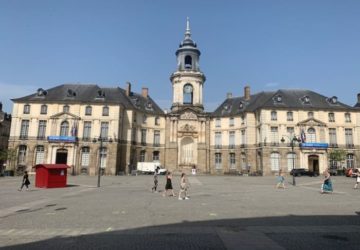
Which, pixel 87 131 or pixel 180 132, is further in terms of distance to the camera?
pixel 180 132

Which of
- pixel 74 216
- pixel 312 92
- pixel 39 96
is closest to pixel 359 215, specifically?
pixel 74 216

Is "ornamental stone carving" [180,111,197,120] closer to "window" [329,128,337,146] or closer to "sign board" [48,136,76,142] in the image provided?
"sign board" [48,136,76,142]

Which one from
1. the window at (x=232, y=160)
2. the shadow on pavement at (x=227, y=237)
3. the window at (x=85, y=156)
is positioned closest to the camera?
the shadow on pavement at (x=227, y=237)

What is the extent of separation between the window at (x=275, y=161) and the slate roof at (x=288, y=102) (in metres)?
8.05

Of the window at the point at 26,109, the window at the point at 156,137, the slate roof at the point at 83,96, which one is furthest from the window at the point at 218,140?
the window at the point at 26,109

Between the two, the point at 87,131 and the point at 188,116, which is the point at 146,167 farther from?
the point at 188,116

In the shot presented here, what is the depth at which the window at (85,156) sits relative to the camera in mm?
46406

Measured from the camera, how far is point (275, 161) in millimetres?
47156

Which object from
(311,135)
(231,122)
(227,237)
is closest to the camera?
(227,237)

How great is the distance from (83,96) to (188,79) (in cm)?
2019

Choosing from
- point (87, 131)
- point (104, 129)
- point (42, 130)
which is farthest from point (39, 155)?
point (104, 129)

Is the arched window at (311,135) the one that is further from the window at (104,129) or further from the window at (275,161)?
the window at (104,129)

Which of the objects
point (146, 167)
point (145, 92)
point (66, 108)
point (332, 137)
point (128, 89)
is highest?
point (145, 92)

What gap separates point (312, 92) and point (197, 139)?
22.6 m
